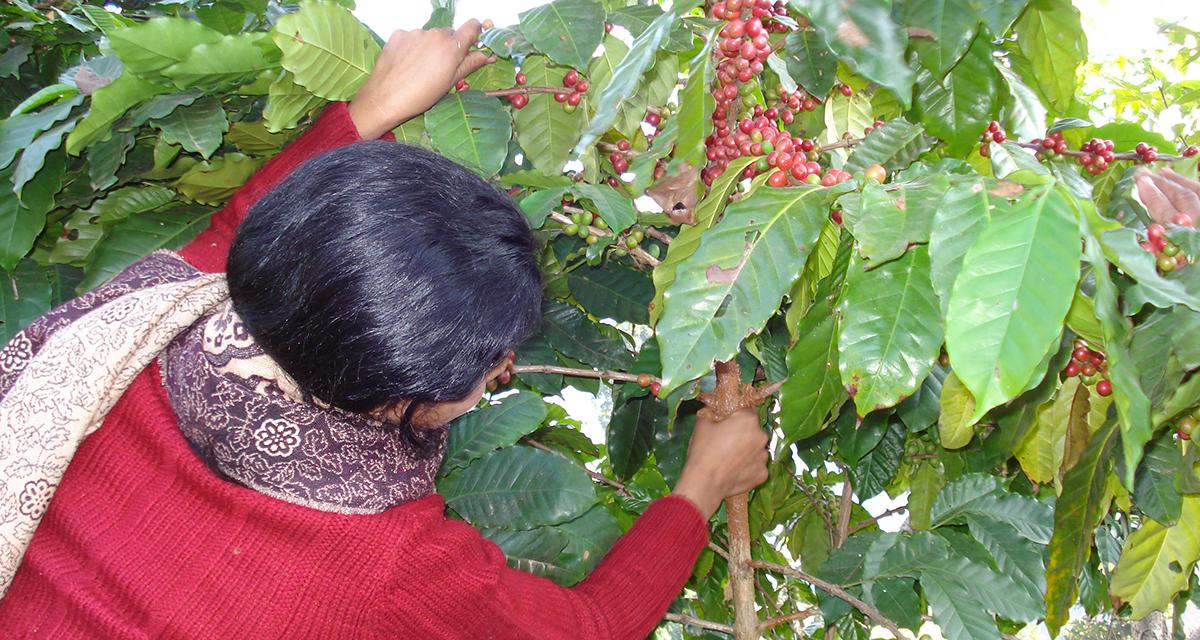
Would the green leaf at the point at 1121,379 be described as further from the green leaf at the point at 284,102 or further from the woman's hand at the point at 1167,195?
the green leaf at the point at 284,102

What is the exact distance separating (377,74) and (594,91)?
0.26m

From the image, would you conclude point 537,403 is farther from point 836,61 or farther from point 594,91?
point 836,61

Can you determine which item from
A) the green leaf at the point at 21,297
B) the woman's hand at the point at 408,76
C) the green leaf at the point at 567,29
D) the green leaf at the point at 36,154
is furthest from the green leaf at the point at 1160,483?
the green leaf at the point at 21,297

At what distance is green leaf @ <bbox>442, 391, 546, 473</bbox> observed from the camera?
138cm

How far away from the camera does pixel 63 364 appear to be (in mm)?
897

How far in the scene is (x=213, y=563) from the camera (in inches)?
34.3

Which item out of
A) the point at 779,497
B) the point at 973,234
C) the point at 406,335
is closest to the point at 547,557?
the point at 779,497

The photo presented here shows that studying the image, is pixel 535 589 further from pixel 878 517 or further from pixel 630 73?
pixel 878 517

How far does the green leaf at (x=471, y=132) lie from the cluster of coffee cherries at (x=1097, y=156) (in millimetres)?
703

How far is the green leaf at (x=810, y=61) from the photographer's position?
3.58ft

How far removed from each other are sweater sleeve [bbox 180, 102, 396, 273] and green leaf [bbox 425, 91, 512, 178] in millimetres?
80

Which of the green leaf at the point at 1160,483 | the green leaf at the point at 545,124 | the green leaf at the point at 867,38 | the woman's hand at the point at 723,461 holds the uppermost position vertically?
the green leaf at the point at 867,38

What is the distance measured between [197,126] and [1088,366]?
110 cm

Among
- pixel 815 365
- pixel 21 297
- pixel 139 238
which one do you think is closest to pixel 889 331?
pixel 815 365
